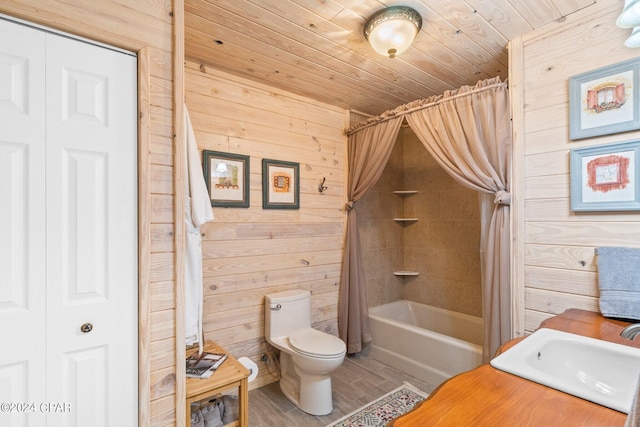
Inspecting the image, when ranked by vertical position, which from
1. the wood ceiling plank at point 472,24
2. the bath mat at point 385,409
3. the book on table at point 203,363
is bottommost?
the bath mat at point 385,409

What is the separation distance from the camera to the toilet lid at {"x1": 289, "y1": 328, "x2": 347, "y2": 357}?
2.05 meters

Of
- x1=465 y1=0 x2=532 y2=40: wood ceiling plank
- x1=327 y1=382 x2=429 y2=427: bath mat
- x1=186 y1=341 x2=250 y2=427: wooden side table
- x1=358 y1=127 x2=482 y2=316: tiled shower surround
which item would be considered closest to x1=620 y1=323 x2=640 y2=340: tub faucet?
x1=327 y1=382 x2=429 y2=427: bath mat

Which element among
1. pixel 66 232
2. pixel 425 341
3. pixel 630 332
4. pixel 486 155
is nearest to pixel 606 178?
pixel 486 155

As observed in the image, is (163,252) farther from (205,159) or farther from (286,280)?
(286,280)

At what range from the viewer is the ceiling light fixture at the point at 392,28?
5.11 feet

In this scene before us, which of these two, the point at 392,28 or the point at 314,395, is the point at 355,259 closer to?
the point at 314,395

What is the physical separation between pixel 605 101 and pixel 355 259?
2.03m

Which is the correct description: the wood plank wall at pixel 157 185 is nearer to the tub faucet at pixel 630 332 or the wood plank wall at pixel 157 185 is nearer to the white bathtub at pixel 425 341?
the tub faucet at pixel 630 332

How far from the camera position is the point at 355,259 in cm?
291

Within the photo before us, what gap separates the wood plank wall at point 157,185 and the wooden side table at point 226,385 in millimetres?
183

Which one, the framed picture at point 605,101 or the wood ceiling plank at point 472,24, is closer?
the framed picture at point 605,101

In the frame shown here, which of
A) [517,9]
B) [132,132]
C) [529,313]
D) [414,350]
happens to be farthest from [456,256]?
[132,132]

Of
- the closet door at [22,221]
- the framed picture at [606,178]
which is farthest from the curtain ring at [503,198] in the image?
the closet door at [22,221]

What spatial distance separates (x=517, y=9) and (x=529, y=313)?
1654 millimetres
